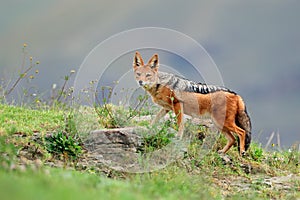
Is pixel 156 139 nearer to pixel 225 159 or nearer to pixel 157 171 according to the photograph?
pixel 157 171

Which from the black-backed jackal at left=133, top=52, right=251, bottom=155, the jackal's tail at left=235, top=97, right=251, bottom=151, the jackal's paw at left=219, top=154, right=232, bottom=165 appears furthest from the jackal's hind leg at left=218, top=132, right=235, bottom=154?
the jackal's tail at left=235, top=97, right=251, bottom=151

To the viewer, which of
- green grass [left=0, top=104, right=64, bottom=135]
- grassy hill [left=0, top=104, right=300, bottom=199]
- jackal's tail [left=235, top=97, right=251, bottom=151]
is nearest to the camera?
grassy hill [left=0, top=104, right=300, bottom=199]

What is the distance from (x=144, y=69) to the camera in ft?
→ 35.2

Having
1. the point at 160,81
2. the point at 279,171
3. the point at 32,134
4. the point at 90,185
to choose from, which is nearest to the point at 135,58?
the point at 160,81

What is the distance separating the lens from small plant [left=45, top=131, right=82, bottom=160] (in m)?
9.20

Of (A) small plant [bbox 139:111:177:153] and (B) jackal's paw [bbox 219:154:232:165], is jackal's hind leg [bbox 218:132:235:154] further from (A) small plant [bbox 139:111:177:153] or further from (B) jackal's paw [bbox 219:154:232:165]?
(A) small plant [bbox 139:111:177:153]

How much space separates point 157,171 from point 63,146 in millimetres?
1740

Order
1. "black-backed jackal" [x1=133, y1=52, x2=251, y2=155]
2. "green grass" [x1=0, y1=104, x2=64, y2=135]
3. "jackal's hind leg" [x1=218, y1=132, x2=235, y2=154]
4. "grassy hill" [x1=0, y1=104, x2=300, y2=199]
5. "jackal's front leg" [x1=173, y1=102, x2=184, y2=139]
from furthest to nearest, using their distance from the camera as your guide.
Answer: "jackal's hind leg" [x1=218, y1=132, x2=235, y2=154], "black-backed jackal" [x1=133, y1=52, x2=251, y2=155], "jackal's front leg" [x1=173, y1=102, x2=184, y2=139], "green grass" [x1=0, y1=104, x2=64, y2=135], "grassy hill" [x1=0, y1=104, x2=300, y2=199]

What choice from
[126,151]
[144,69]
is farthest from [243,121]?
[126,151]

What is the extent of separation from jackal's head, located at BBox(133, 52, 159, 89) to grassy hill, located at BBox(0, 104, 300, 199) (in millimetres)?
1218

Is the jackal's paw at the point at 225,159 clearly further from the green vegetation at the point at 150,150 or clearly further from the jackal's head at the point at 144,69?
the jackal's head at the point at 144,69

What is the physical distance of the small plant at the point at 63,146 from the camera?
920 cm

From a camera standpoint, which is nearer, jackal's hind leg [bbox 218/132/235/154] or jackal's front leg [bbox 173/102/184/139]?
jackal's front leg [bbox 173/102/184/139]

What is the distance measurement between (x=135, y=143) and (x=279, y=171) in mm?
3347
